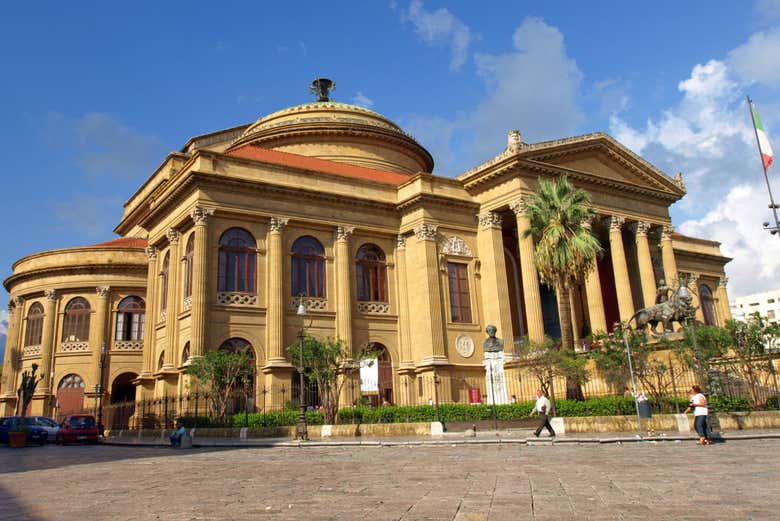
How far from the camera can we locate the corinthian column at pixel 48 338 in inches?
1502

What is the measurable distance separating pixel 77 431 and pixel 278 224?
12678 millimetres

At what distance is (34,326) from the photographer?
4000cm

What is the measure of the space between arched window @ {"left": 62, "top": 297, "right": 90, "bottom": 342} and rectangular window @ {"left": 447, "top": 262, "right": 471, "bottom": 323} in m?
21.4

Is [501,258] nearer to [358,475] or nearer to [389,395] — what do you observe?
[389,395]

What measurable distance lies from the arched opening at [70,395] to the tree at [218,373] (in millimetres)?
14583

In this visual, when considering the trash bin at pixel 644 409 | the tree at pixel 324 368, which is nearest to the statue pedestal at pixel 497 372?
the tree at pixel 324 368

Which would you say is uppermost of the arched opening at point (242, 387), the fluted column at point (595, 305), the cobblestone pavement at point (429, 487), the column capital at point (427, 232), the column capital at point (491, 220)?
the column capital at point (491, 220)

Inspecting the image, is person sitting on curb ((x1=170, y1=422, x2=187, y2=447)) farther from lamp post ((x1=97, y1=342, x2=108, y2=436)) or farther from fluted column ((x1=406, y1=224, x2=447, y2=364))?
fluted column ((x1=406, y1=224, x2=447, y2=364))

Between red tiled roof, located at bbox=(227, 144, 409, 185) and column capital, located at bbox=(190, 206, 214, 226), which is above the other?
red tiled roof, located at bbox=(227, 144, 409, 185)

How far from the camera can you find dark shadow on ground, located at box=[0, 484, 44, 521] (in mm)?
7247

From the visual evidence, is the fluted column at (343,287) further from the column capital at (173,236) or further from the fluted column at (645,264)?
the fluted column at (645,264)

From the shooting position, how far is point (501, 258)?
3491 centimetres

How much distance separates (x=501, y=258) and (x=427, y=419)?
12.2 m

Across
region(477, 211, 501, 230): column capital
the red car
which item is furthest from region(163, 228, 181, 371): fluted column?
region(477, 211, 501, 230): column capital
